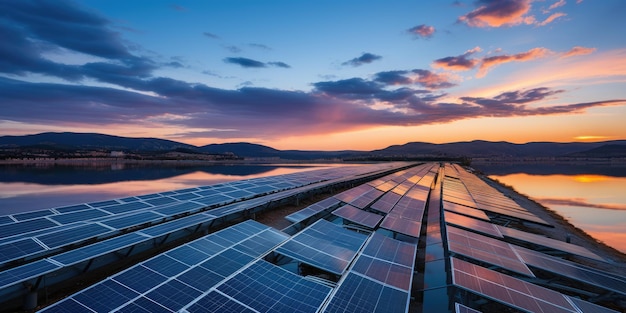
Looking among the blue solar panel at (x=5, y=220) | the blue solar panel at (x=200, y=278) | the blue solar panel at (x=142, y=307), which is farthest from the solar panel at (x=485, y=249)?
the blue solar panel at (x=5, y=220)

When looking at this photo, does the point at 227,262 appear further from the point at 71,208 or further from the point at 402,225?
the point at 71,208

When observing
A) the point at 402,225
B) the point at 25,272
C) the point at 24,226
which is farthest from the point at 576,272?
the point at 24,226

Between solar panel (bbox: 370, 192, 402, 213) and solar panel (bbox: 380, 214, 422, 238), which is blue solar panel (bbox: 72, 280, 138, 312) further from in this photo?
solar panel (bbox: 370, 192, 402, 213)

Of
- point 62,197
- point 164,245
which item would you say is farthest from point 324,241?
point 62,197

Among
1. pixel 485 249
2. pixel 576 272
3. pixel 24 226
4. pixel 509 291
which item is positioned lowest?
pixel 576 272

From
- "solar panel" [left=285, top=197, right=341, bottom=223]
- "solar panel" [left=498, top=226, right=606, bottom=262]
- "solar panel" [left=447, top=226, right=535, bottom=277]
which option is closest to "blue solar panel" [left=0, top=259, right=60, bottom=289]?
"solar panel" [left=285, top=197, right=341, bottom=223]

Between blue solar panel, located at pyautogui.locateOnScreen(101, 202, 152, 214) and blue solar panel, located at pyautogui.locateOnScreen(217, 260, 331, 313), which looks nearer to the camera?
blue solar panel, located at pyautogui.locateOnScreen(217, 260, 331, 313)

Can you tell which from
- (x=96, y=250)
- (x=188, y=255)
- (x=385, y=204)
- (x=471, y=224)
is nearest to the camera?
(x=188, y=255)
